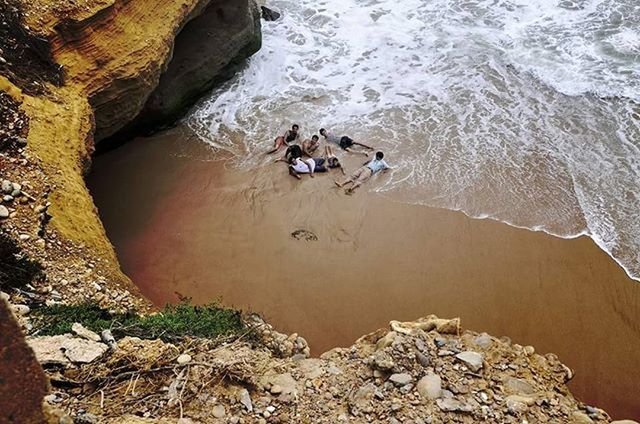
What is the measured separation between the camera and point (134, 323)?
5.50 meters

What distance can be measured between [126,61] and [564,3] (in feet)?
39.8

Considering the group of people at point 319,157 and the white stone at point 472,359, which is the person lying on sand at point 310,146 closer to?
the group of people at point 319,157

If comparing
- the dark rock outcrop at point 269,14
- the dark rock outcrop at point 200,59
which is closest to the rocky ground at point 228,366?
the dark rock outcrop at point 200,59

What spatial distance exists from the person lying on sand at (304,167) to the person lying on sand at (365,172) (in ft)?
1.75

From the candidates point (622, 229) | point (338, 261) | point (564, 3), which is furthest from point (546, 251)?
point (564, 3)

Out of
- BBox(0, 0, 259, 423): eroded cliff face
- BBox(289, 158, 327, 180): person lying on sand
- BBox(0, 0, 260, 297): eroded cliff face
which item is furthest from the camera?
BBox(289, 158, 327, 180): person lying on sand

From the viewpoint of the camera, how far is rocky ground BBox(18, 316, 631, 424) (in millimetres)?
4461

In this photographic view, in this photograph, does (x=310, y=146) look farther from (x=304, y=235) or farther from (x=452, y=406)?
(x=452, y=406)

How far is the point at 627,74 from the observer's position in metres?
12.0

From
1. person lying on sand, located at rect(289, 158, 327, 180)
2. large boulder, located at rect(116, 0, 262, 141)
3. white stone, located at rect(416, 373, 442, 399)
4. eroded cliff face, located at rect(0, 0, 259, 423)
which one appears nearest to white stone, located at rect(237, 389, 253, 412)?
white stone, located at rect(416, 373, 442, 399)

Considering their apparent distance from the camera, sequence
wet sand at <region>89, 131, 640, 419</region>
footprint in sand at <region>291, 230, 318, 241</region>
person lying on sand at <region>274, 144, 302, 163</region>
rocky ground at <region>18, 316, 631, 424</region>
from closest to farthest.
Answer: rocky ground at <region>18, 316, 631, 424</region>
wet sand at <region>89, 131, 640, 419</region>
footprint in sand at <region>291, 230, 318, 241</region>
person lying on sand at <region>274, 144, 302, 163</region>

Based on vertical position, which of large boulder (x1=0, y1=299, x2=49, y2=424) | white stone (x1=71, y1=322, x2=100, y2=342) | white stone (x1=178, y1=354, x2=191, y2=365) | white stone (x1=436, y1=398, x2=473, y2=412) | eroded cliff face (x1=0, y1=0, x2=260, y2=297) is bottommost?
white stone (x1=436, y1=398, x2=473, y2=412)

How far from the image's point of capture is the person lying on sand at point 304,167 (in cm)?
1024

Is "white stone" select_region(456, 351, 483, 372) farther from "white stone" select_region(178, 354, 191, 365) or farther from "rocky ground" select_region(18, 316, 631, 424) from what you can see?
"white stone" select_region(178, 354, 191, 365)
